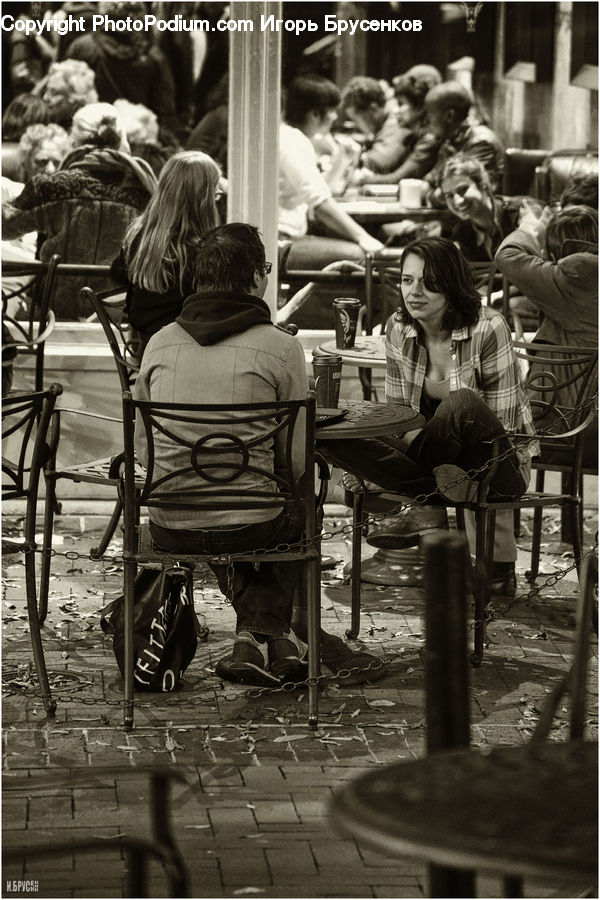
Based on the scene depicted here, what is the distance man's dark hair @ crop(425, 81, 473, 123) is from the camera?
8.37 m

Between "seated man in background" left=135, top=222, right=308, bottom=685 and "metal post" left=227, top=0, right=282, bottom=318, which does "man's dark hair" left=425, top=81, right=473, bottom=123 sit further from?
"seated man in background" left=135, top=222, right=308, bottom=685

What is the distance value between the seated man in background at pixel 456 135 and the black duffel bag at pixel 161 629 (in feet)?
13.9

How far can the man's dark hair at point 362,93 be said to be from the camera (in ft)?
27.3

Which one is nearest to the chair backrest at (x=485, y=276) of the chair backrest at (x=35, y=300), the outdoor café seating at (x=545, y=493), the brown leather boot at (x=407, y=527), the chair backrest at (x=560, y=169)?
the chair backrest at (x=560, y=169)

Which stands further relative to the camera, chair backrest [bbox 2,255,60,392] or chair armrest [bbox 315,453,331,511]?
chair backrest [bbox 2,255,60,392]

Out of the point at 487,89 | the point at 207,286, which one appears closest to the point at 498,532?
the point at 207,286

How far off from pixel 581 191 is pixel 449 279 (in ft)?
9.02

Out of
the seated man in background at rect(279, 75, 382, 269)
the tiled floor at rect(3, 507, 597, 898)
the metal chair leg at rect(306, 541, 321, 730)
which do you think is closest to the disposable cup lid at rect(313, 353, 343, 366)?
the metal chair leg at rect(306, 541, 321, 730)

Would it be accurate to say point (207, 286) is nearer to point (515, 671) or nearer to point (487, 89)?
point (515, 671)

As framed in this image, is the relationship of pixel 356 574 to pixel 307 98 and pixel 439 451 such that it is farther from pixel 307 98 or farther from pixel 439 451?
pixel 307 98

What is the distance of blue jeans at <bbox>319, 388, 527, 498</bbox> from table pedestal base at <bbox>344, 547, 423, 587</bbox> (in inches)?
39.7

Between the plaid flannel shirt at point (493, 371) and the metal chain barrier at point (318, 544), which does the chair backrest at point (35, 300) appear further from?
the plaid flannel shirt at point (493, 371)

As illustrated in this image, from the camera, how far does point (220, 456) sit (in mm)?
4605

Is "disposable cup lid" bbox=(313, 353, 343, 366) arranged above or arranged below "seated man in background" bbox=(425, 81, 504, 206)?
below
